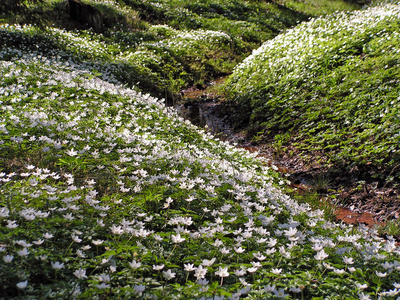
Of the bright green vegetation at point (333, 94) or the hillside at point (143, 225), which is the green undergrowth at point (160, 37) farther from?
the hillside at point (143, 225)

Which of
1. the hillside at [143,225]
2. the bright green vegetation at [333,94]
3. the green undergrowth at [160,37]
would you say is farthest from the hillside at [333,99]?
the green undergrowth at [160,37]

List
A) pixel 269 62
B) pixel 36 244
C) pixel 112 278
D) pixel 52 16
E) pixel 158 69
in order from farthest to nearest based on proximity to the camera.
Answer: pixel 52 16 < pixel 158 69 < pixel 269 62 < pixel 36 244 < pixel 112 278

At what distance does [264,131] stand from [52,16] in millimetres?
10590

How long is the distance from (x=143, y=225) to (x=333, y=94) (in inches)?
219

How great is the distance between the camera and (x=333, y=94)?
6.75 meters

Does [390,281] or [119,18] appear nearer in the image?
[390,281]

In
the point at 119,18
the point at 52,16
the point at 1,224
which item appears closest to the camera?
the point at 1,224

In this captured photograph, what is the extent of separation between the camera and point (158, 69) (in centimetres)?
1073

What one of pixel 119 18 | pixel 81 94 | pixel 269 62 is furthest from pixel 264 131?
pixel 119 18

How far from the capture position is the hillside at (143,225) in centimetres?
193

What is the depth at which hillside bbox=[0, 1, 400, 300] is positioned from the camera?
1.93m

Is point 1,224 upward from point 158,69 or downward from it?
downward

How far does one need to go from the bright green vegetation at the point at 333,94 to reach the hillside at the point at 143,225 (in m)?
1.58

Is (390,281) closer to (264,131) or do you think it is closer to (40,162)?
(40,162)
